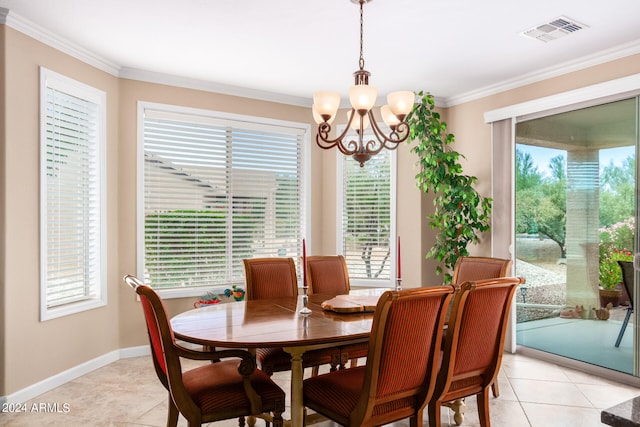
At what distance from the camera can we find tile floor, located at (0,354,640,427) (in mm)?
2947

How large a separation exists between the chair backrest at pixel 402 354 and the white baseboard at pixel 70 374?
256cm

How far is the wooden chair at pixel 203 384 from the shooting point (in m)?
2.06

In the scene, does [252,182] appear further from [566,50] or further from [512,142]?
[566,50]

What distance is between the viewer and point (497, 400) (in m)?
3.31

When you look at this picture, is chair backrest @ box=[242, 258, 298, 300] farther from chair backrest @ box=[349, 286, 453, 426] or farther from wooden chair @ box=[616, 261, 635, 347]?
wooden chair @ box=[616, 261, 635, 347]

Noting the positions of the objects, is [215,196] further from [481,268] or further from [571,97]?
[571,97]

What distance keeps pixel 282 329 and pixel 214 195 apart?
2.67 m

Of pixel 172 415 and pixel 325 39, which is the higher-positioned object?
pixel 325 39

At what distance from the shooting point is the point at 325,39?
3473mm

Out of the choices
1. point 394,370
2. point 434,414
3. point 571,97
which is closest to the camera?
point 394,370

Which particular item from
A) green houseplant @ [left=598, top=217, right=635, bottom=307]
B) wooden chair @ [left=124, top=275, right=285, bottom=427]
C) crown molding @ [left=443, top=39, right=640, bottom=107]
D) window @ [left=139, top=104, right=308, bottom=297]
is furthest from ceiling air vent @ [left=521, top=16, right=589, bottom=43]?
wooden chair @ [left=124, top=275, right=285, bottom=427]

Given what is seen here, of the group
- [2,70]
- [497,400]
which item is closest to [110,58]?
[2,70]

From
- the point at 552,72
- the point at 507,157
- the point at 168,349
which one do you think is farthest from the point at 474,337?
the point at 552,72

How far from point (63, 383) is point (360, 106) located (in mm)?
3162
